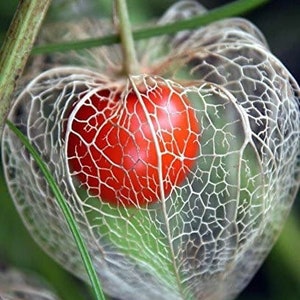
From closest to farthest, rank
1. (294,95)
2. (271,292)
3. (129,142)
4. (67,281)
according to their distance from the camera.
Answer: (129,142) → (294,95) → (67,281) → (271,292)

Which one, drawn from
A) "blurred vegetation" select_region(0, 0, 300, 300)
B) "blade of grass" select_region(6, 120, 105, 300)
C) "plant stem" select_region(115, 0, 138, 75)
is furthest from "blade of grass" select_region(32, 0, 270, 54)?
"blurred vegetation" select_region(0, 0, 300, 300)

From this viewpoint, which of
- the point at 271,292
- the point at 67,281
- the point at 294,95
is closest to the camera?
the point at 294,95

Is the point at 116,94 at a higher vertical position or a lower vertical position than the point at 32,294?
higher

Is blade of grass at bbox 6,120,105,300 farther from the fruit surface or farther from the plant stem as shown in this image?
the plant stem

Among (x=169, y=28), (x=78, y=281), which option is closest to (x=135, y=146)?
(x=169, y=28)

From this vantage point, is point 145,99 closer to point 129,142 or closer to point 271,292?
point 129,142

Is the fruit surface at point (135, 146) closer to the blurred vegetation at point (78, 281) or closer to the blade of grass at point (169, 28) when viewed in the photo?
the blade of grass at point (169, 28)

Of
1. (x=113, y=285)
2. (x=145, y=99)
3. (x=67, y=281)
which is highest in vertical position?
(x=145, y=99)

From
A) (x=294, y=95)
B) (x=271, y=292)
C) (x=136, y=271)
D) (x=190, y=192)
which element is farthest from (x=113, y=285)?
(x=271, y=292)
